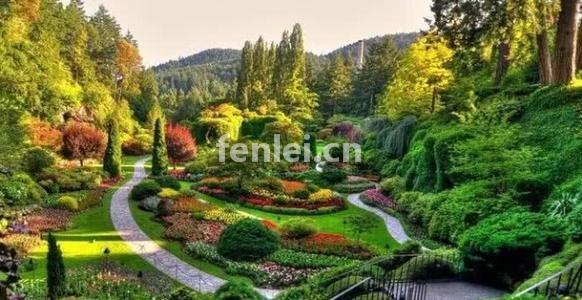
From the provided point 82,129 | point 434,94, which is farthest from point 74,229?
point 434,94

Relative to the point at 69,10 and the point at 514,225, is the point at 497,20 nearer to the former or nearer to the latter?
the point at 514,225

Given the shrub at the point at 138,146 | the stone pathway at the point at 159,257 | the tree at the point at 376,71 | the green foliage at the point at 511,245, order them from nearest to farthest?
the green foliage at the point at 511,245 < the stone pathway at the point at 159,257 < the shrub at the point at 138,146 < the tree at the point at 376,71

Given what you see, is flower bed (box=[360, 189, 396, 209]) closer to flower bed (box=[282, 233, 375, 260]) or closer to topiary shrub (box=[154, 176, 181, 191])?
flower bed (box=[282, 233, 375, 260])

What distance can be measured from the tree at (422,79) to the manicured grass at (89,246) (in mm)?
23997

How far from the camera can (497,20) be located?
18.7 meters

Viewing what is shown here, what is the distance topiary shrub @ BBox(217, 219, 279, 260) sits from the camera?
60.6 ft

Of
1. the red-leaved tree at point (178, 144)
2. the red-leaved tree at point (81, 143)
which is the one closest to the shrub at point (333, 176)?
the red-leaved tree at point (178, 144)

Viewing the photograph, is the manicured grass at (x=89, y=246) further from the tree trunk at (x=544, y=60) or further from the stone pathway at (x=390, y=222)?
the tree trunk at (x=544, y=60)

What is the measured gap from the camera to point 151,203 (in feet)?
89.1

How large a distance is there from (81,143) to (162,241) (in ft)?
65.9

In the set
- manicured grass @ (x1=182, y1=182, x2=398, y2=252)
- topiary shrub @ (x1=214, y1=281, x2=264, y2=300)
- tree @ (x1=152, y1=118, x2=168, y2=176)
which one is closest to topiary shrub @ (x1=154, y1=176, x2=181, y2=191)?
manicured grass @ (x1=182, y1=182, x2=398, y2=252)

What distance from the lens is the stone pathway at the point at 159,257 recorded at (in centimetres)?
1627

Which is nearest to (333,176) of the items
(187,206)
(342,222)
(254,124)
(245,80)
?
(342,222)

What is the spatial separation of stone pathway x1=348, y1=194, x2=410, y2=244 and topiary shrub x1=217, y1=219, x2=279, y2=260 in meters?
6.59
